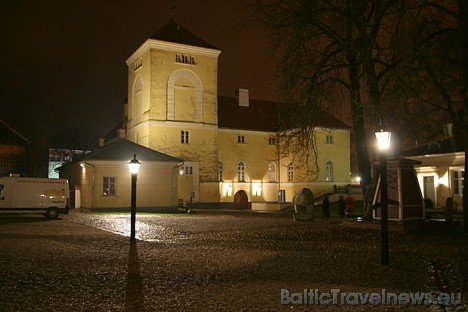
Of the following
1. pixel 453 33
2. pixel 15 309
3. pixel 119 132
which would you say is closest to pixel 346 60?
pixel 453 33

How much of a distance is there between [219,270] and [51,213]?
753 inches

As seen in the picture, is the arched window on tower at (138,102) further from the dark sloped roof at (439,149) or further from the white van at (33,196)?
the dark sloped roof at (439,149)

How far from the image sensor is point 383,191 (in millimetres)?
12055

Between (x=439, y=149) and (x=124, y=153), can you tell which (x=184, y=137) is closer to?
(x=124, y=153)

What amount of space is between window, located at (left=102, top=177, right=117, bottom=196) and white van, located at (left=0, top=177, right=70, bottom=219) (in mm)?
8563

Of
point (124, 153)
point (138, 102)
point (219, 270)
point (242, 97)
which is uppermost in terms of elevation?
point (242, 97)

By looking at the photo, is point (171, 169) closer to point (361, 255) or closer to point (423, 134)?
point (423, 134)

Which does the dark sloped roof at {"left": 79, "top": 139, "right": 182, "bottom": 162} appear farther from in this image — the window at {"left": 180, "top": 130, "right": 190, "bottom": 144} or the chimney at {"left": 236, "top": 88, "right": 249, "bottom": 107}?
the chimney at {"left": 236, "top": 88, "right": 249, "bottom": 107}

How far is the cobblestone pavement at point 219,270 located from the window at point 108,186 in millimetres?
18149

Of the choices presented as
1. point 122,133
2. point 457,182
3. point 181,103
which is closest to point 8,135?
point 122,133

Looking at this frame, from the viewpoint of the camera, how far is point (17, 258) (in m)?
12.5

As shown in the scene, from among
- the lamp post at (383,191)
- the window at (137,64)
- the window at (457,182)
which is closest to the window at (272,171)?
the window at (137,64)

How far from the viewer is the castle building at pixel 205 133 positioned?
46.5 metres

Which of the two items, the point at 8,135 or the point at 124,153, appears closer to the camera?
the point at 124,153
